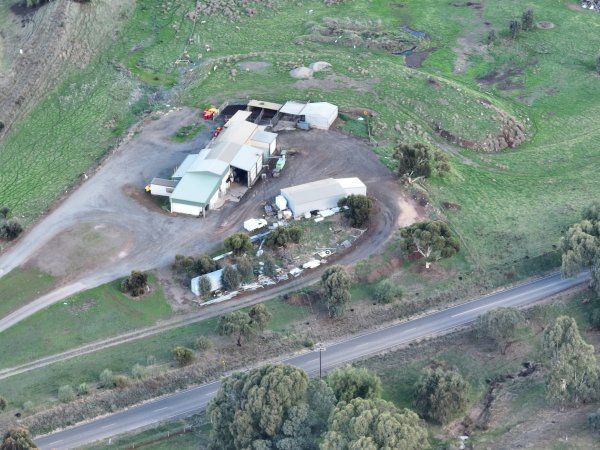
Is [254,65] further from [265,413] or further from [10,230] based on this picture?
[265,413]

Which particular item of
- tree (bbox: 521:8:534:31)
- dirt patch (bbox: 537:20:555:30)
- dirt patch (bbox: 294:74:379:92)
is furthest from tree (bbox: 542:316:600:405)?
dirt patch (bbox: 537:20:555:30)

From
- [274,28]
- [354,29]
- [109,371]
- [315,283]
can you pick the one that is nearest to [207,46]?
[274,28]

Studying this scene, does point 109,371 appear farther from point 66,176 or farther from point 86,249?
point 66,176

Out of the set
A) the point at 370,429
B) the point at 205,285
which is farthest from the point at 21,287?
the point at 370,429

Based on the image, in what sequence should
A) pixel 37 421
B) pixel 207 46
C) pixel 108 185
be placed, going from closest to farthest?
pixel 37 421 → pixel 108 185 → pixel 207 46

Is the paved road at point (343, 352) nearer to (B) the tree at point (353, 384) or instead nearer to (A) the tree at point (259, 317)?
(A) the tree at point (259, 317)

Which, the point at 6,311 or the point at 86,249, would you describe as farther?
the point at 86,249
